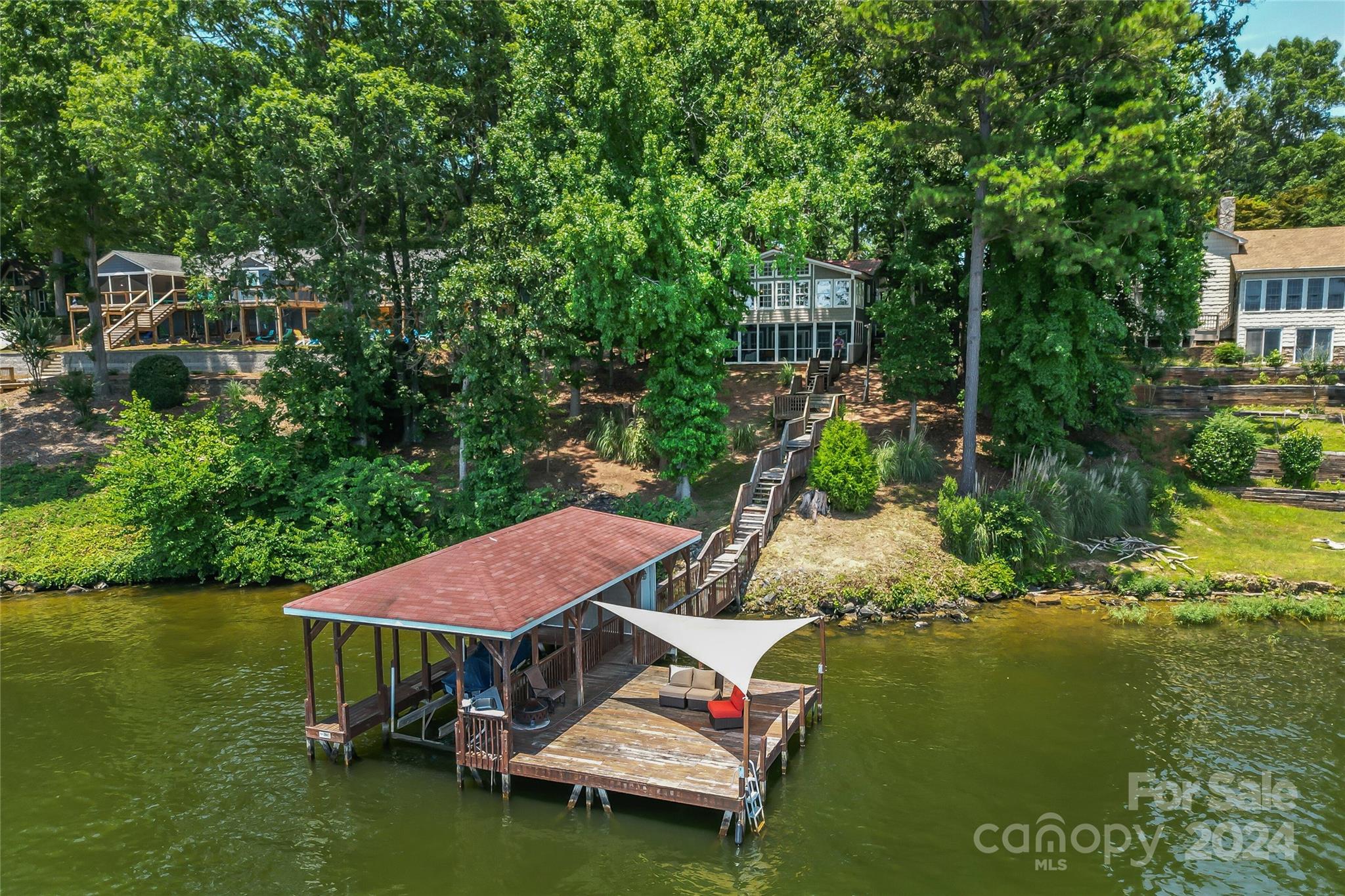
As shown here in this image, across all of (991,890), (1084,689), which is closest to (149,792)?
(991,890)

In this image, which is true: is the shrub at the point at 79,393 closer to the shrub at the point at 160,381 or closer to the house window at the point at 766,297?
the shrub at the point at 160,381

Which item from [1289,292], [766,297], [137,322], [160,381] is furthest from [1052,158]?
[137,322]

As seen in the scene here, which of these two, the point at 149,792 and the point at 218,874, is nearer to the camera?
the point at 218,874

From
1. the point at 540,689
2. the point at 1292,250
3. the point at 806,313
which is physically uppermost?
the point at 1292,250

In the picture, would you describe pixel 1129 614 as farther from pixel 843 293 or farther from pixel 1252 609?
pixel 843 293

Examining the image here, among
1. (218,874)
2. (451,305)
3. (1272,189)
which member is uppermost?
(1272,189)

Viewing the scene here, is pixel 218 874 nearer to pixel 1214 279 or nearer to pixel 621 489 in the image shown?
pixel 621 489
